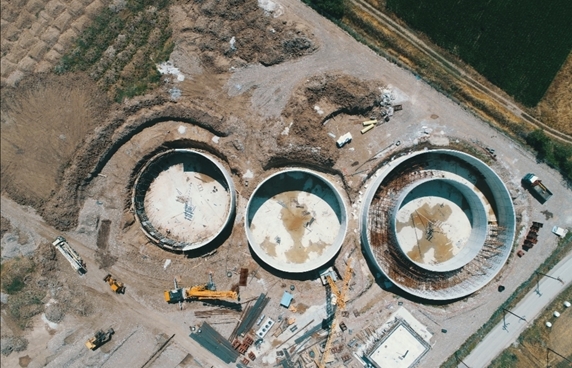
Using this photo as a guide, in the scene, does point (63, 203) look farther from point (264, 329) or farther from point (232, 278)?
point (264, 329)

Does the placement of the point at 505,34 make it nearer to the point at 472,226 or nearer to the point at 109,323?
the point at 472,226

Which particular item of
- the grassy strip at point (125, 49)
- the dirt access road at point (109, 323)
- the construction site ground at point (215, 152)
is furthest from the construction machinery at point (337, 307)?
the grassy strip at point (125, 49)

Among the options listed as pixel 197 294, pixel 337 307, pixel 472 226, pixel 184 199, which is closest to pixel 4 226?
pixel 184 199

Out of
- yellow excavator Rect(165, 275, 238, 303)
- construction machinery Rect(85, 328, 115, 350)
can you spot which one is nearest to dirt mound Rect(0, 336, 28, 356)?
construction machinery Rect(85, 328, 115, 350)

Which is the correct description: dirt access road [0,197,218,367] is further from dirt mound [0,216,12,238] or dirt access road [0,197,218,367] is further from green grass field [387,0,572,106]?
green grass field [387,0,572,106]

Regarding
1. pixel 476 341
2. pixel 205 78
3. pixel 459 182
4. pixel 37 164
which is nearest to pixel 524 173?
pixel 459 182
